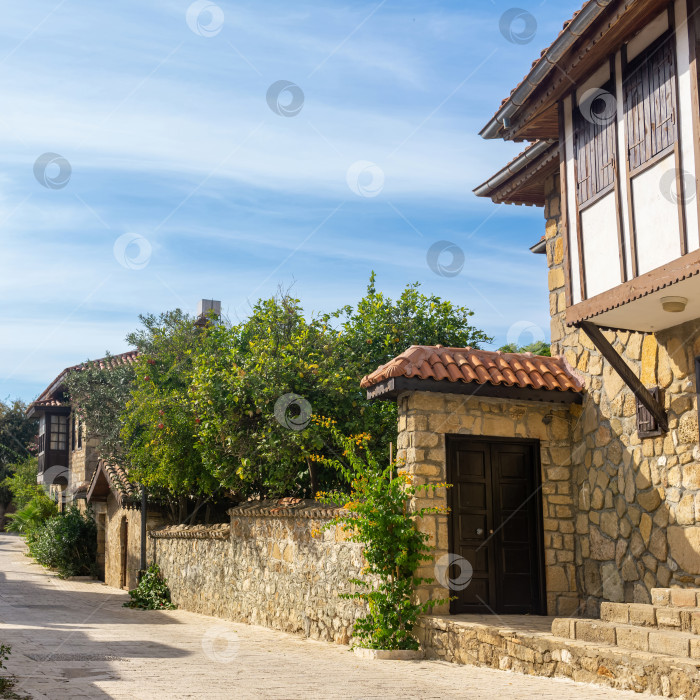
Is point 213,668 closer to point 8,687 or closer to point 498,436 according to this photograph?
point 8,687

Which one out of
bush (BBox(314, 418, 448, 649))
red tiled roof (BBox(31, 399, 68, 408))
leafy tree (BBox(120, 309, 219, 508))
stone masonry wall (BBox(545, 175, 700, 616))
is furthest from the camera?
red tiled roof (BBox(31, 399, 68, 408))

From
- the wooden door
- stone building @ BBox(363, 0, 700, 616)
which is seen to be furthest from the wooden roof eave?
the wooden door

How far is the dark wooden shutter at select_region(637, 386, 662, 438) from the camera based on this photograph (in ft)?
27.1

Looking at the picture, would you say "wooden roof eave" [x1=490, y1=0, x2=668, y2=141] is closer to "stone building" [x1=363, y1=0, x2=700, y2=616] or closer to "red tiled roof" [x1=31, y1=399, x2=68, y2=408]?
"stone building" [x1=363, y1=0, x2=700, y2=616]

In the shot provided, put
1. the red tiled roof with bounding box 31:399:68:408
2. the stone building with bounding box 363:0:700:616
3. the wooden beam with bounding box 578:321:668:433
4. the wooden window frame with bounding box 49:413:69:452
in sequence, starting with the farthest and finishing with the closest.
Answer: the wooden window frame with bounding box 49:413:69:452
the red tiled roof with bounding box 31:399:68:408
the wooden beam with bounding box 578:321:668:433
the stone building with bounding box 363:0:700:616

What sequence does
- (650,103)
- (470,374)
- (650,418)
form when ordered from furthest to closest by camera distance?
(470,374) → (650,418) → (650,103)

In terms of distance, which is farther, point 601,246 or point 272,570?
point 272,570

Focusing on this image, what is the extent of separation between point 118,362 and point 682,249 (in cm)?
2216

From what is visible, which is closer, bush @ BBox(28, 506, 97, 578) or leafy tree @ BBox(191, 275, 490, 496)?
leafy tree @ BBox(191, 275, 490, 496)

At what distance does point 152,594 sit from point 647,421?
1164cm

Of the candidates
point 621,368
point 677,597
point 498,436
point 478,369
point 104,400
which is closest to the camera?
point 677,597

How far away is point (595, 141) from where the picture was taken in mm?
8352

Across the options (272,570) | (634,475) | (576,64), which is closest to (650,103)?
(576,64)

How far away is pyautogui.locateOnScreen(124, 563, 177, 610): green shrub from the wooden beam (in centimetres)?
1092
